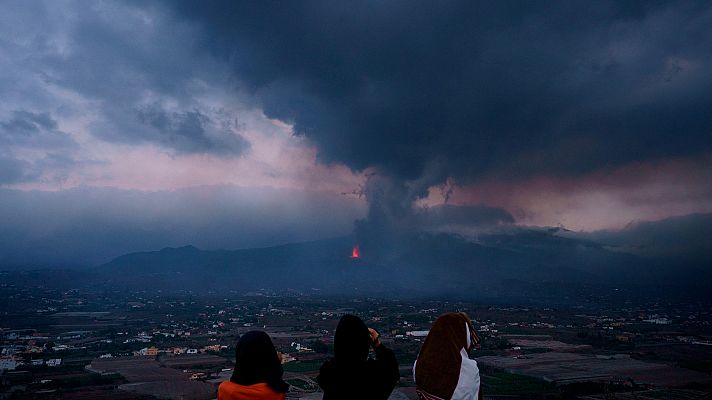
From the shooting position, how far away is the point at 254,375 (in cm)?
259

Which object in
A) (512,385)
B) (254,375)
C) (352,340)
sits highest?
(352,340)

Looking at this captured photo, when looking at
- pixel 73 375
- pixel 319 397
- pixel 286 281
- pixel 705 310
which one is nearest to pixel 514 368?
pixel 319 397

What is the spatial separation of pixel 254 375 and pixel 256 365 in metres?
0.05

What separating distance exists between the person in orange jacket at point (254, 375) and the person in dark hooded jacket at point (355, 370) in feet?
0.94

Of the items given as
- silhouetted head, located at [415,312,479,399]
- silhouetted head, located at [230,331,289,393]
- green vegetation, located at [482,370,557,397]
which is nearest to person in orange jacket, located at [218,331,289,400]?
silhouetted head, located at [230,331,289,393]

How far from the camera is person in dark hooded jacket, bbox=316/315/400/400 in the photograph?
2.62 metres

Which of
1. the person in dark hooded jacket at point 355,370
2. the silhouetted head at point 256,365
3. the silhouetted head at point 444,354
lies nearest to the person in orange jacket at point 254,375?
the silhouetted head at point 256,365

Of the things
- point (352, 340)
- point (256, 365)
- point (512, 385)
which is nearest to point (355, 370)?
point (352, 340)

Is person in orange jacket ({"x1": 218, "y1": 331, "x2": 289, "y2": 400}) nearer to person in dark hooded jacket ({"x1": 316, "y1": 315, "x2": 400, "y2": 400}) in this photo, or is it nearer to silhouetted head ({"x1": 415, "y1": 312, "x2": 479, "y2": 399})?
person in dark hooded jacket ({"x1": 316, "y1": 315, "x2": 400, "y2": 400})

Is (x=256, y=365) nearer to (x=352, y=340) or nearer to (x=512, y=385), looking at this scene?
(x=352, y=340)

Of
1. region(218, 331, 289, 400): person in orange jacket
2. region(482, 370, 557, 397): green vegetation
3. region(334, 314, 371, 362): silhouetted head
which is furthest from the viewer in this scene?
region(482, 370, 557, 397): green vegetation

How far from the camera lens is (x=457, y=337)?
283cm

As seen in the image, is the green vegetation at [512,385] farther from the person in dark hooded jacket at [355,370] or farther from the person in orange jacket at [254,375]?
the person in orange jacket at [254,375]

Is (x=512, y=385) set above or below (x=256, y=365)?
below
